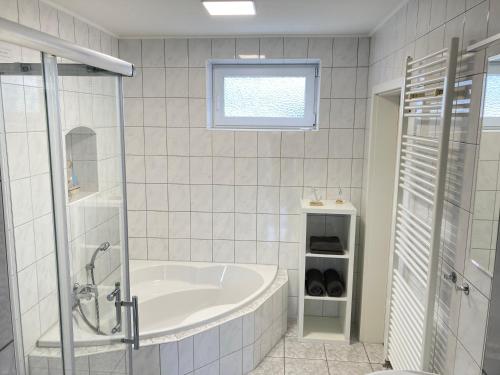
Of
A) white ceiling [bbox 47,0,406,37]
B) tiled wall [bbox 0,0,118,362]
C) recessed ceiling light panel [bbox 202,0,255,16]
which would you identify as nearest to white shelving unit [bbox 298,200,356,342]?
white ceiling [bbox 47,0,406,37]

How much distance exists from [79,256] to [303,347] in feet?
7.19

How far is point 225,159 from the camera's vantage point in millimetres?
3449

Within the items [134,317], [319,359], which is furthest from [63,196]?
[319,359]

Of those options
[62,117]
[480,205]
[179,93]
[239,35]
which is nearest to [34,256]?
[62,117]

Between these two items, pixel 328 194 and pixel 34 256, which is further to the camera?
pixel 328 194

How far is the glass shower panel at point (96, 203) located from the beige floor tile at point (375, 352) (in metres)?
2.01

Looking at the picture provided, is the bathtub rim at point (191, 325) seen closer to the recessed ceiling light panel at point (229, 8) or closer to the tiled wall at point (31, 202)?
the tiled wall at point (31, 202)

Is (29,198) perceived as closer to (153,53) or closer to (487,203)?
(487,203)

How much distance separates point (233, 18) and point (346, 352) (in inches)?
103

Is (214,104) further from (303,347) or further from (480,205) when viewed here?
(480,205)

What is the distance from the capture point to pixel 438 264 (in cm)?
178

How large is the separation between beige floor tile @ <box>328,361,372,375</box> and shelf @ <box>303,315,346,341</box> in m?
0.28

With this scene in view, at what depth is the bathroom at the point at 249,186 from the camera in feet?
4.45

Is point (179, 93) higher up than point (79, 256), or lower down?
higher up
